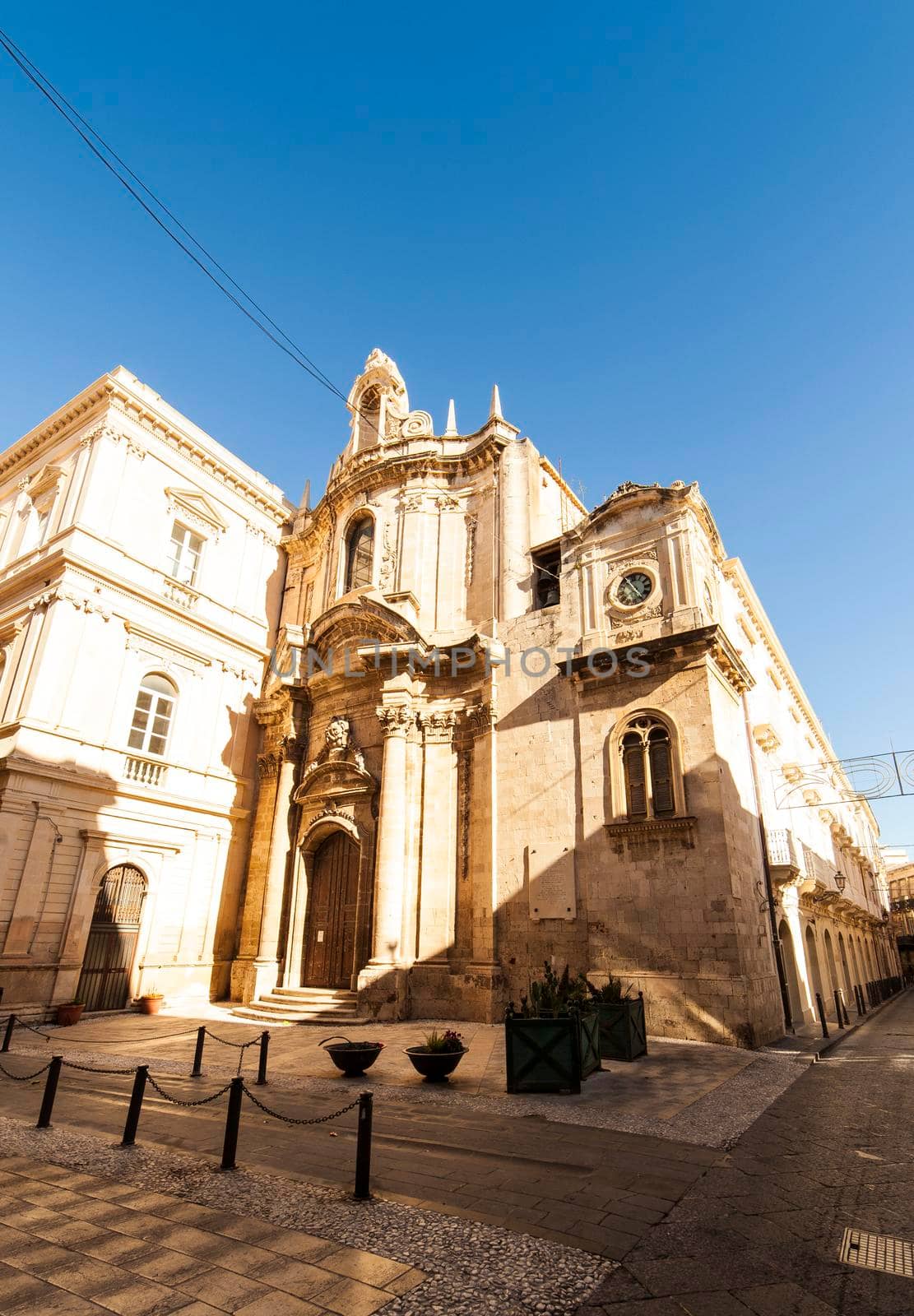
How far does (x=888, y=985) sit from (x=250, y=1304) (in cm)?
4596

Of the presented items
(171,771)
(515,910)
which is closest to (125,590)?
(171,771)

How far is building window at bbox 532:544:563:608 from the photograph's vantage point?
19.4 meters

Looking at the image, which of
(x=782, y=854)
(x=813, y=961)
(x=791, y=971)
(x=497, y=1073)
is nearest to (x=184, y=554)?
(x=497, y=1073)

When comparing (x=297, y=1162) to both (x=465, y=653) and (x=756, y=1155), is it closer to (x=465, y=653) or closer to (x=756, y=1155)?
(x=756, y=1155)

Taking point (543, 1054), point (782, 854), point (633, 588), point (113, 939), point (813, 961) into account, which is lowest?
point (543, 1054)

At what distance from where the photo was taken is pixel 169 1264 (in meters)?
4.28

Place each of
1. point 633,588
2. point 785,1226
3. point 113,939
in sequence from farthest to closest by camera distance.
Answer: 1. point 113,939
2. point 633,588
3. point 785,1226

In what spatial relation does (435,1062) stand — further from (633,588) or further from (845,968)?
(845,968)

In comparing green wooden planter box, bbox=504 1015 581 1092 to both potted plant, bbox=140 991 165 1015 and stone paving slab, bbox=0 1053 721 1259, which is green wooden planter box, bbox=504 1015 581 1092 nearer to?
stone paving slab, bbox=0 1053 721 1259

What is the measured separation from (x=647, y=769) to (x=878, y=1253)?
1061 centimetres

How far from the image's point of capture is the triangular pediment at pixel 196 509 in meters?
22.0

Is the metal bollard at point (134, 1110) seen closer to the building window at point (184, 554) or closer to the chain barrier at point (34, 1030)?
the chain barrier at point (34, 1030)

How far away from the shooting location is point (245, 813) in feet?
71.1

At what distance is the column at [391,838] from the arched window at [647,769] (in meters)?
5.71
